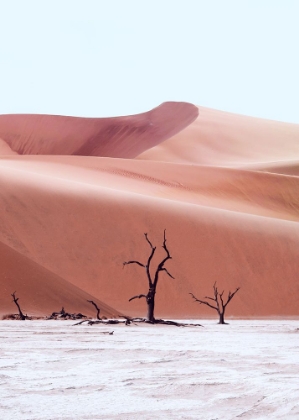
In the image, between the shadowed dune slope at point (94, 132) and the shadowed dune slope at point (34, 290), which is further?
the shadowed dune slope at point (94, 132)

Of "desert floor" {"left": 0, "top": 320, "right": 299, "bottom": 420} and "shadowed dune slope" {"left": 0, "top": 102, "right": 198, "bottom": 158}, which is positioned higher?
"shadowed dune slope" {"left": 0, "top": 102, "right": 198, "bottom": 158}

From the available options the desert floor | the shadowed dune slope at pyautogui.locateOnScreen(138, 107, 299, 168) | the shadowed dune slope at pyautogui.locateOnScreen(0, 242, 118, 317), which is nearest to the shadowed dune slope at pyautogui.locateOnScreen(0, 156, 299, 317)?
the shadowed dune slope at pyautogui.locateOnScreen(0, 242, 118, 317)

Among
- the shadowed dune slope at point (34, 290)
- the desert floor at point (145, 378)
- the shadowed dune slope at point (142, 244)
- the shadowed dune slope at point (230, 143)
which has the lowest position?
the desert floor at point (145, 378)

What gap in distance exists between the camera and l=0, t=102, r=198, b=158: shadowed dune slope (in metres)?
97.8

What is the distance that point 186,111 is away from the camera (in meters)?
102

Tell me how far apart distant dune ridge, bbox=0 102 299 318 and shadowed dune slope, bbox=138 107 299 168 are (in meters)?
16.9

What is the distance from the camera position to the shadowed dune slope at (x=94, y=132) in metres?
97.8

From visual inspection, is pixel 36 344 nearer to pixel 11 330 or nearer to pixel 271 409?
pixel 11 330

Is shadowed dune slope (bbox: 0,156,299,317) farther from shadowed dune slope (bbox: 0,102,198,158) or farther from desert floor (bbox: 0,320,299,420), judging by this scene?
shadowed dune slope (bbox: 0,102,198,158)

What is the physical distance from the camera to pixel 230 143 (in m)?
90.5

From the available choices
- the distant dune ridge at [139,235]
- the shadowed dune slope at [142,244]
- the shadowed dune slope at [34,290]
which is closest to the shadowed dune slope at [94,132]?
the distant dune ridge at [139,235]

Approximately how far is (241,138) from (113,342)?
75299mm

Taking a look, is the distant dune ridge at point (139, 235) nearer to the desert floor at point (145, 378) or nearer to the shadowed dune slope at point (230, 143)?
the desert floor at point (145, 378)

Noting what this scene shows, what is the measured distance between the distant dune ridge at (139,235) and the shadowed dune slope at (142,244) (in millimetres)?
59
